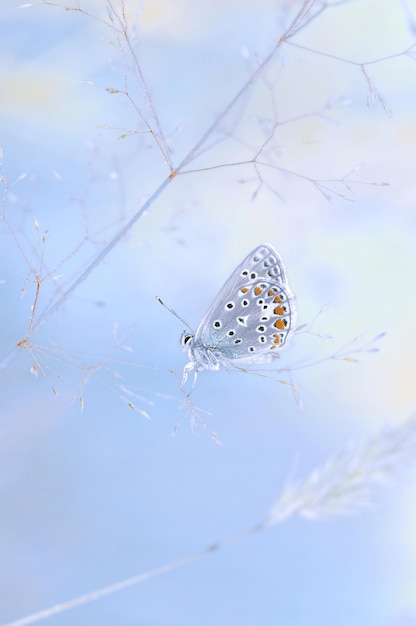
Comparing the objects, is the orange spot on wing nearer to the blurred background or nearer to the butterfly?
the butterfly

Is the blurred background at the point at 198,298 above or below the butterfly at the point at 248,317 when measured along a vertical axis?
above

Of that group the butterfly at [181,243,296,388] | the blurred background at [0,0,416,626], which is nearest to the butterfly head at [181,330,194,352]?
the butterfly at [181,243,296,388]

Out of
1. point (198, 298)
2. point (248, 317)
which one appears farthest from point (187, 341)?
point (198, 298)

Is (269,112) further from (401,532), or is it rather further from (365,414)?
(401,532)

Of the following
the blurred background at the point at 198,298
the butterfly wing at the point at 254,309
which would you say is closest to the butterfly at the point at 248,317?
the butterfly wing at the point at 254,309

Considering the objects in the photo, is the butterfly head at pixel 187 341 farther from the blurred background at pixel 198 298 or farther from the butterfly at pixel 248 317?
the blurred background at pixel 198 298

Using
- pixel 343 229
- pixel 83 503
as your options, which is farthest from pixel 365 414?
pixel 83 503

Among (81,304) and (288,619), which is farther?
(81,304)
